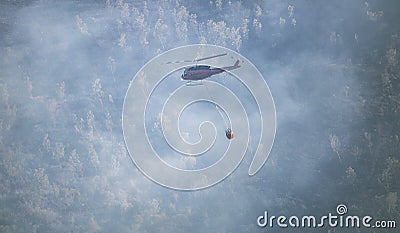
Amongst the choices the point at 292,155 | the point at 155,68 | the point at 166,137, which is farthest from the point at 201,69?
the point at 292,155

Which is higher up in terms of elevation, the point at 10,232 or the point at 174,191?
the point at 174,191

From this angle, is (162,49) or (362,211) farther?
(162,49)

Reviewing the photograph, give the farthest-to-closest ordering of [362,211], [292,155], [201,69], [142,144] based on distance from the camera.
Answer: [292,155], [362,211], [142,144], [201,69]

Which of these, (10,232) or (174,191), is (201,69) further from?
(10,232)

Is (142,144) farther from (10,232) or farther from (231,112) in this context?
(10,232)

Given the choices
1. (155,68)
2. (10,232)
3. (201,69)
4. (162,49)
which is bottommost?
(10,232)

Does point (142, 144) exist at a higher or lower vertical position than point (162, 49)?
lower

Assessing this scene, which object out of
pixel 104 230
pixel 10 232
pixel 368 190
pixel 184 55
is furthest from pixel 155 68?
pixel 368 190

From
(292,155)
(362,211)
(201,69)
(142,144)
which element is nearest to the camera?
(201,69)

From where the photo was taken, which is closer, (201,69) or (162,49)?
(201,69)
